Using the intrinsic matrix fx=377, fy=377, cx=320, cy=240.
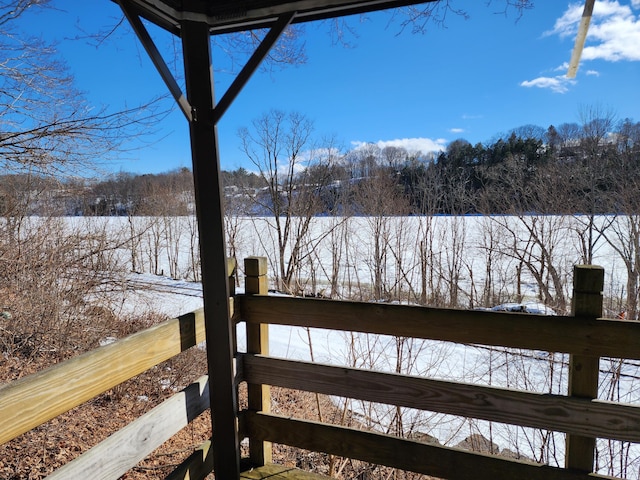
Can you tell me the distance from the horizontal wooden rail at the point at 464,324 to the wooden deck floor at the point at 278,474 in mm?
808

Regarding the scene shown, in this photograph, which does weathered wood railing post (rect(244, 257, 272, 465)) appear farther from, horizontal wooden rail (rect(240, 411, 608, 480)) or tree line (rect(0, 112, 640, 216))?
tree line (rect(0, 112, 640, 216))

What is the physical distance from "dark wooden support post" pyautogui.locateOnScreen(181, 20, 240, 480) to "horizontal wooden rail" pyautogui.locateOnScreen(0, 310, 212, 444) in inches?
6.3

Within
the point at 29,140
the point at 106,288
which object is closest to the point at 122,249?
the point at 106,288

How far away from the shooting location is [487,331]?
5.34ft

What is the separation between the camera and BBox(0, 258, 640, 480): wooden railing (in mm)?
1324

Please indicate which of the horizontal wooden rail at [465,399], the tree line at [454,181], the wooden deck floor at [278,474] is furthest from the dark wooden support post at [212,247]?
the tree line at [454,181]

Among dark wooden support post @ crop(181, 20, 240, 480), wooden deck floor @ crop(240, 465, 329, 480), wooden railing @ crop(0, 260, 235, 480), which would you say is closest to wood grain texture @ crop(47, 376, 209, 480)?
wooden railing @ crop(0, 260, 235, 480)

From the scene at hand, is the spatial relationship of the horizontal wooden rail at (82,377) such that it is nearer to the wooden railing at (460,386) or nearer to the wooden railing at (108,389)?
the wooden railing at (108,389)

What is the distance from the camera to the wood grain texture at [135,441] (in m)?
1.21

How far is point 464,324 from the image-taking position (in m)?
1.66

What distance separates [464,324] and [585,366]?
1.57 feet

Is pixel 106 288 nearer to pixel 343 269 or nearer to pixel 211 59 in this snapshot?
pixel 211 59

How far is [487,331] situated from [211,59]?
5.77ft

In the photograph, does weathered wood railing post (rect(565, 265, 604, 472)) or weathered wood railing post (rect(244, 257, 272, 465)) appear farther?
weathered wood railing post (rect(244, 257, 272, 465))
